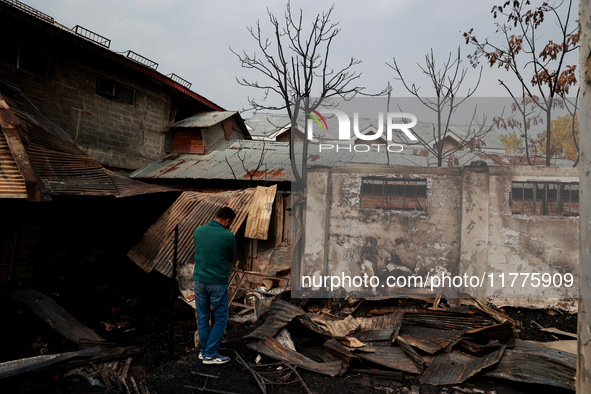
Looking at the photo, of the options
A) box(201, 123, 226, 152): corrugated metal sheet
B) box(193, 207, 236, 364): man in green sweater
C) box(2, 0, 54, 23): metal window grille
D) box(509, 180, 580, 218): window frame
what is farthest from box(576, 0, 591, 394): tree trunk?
box(2, 0, 54, 23): metal window grille

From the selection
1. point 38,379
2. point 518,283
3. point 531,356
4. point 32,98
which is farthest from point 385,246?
point 32,98

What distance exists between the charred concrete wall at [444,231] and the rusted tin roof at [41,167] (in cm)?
424

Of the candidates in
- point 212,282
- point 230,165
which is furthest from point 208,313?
point 230,165

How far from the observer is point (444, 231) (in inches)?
312

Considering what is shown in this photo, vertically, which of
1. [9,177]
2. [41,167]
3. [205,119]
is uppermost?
[205,119]

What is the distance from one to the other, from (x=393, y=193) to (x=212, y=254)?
5536 mm

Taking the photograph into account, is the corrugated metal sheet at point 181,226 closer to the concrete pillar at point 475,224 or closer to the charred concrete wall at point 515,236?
the concrete pillar at point 475,224

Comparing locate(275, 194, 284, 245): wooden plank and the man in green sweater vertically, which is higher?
locate(275, 194, 284, 245): wooden plank

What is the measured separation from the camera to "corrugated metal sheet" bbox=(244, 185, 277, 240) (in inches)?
294

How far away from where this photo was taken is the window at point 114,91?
1182 centimetres

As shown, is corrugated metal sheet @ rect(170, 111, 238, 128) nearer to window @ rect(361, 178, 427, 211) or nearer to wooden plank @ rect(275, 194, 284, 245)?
wooden plank @ rect(275, 194, 284, 245)

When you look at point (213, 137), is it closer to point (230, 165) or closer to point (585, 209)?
point (230, 165)

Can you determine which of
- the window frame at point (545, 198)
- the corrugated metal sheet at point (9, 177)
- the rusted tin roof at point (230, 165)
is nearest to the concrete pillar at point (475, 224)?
the window frame at point (545, 198)

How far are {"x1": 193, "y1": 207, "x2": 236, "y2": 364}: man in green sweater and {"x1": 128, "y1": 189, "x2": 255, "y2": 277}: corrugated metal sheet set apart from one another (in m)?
3.15
